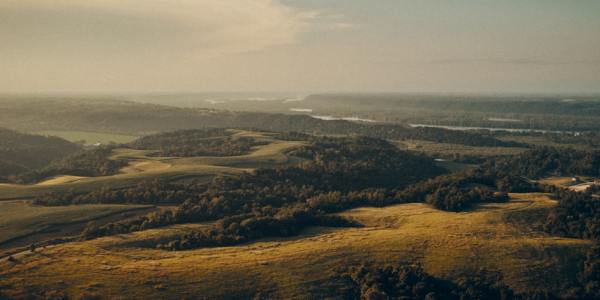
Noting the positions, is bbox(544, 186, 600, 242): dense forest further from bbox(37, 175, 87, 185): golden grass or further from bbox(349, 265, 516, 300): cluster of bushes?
bbox(37, 175, 87, 185): golden grass

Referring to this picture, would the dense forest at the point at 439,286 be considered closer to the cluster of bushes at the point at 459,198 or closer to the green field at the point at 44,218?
the cluster of bushes at the point at 459,198

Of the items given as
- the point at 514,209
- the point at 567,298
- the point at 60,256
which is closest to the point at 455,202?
the point at 514,209

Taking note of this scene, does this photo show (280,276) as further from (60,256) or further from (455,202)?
(455,202)

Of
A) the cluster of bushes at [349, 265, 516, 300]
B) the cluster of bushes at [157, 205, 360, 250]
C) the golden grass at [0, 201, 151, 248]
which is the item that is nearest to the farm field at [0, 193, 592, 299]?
the cluster of bushes at [349, 265, 516, 300]

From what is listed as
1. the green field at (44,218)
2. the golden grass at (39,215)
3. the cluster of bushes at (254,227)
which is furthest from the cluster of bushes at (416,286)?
the golden grass at (39,215)

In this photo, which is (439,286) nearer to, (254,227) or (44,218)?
(254,227)

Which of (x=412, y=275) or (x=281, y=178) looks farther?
(x=281, y=178)
